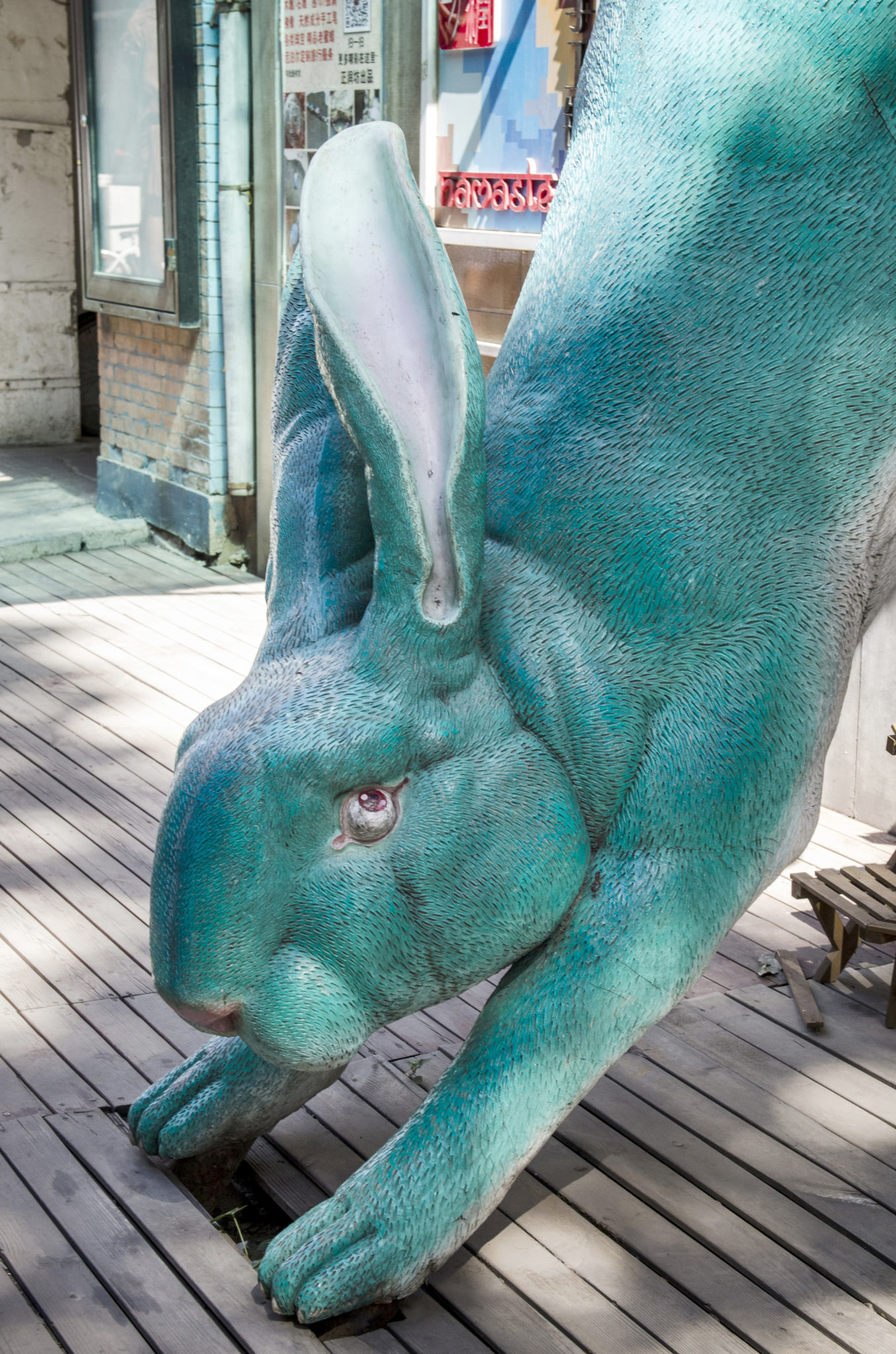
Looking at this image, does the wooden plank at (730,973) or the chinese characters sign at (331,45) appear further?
the chinese characters sign at (331,45)

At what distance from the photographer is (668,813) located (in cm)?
189

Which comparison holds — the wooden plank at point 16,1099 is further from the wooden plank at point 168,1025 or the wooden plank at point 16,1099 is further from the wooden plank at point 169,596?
the wooden plank at point 169,596

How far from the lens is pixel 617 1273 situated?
2.29 metres

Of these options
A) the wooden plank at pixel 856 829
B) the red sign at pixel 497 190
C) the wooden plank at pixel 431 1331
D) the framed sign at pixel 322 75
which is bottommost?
the wooden plank at pixel 431 1331

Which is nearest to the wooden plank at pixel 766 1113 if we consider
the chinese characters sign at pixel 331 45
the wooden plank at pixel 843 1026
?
the wooden plank at pixel 843 1026

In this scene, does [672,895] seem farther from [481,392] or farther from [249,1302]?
[249,1302]

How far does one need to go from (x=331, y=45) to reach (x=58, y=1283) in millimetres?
4805

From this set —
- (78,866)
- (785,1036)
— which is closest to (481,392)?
(785,1036)

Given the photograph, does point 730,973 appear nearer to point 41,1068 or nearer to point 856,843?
point 856,843

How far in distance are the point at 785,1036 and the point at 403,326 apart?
194cm

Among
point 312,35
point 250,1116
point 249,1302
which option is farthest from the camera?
point 312,35

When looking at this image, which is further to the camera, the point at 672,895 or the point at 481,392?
the point at 672,895

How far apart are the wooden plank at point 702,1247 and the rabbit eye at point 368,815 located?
3.26 ft

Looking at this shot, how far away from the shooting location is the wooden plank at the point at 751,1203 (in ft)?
7.54
